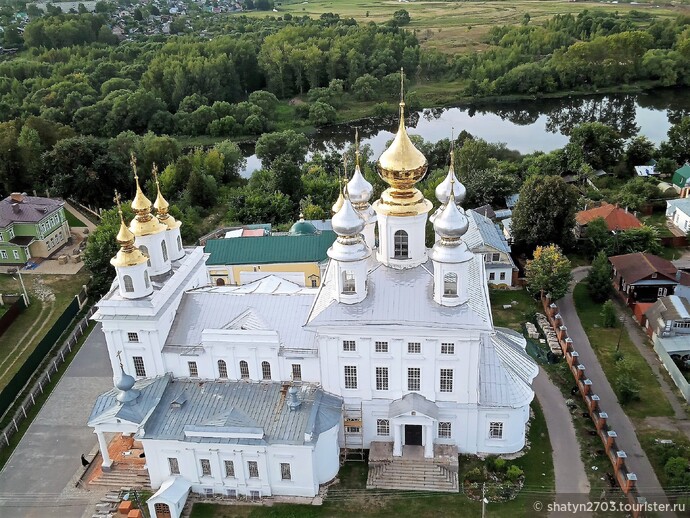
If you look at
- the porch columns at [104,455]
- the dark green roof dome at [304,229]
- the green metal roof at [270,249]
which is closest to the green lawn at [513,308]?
the green metal roof at [270,249]

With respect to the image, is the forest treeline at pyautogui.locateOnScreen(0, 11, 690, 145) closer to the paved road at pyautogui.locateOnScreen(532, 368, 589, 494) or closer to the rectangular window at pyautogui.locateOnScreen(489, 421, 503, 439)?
the paved road at pyautogui.locateOnScreen(532, 368, 589, 494)

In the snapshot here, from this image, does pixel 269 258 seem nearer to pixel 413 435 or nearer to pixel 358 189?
pixel 358 189

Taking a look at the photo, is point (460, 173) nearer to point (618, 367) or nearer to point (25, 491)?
point (618, 367)

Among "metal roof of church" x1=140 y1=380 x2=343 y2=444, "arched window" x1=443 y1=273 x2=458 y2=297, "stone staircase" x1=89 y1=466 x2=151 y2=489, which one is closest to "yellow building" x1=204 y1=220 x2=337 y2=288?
"metal roof of church" x1=140 y1=380 x2=343 y2=444

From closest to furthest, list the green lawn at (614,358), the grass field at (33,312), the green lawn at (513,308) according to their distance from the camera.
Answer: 1. the green lawn at (614,358)
2. the grass field at (33,312)
3. the green lawn at (513,308)

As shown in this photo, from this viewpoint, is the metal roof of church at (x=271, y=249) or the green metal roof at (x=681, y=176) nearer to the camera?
the metal roof of church at (x=271, y=249)

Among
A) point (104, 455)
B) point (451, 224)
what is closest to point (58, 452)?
point (104, 455)

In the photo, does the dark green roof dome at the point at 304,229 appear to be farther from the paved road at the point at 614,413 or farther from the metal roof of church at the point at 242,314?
the paved road at the point at 614,413
